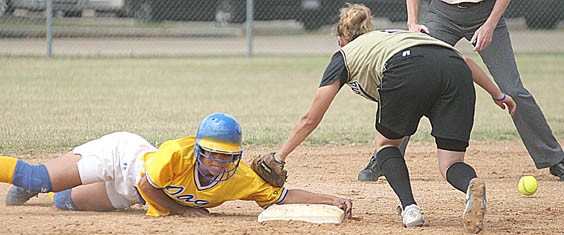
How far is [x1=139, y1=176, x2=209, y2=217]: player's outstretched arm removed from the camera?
4.79m

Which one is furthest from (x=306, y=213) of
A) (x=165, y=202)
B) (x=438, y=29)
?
(x=438, y=29)

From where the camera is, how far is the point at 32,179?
4.91m

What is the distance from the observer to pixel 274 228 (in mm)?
4766

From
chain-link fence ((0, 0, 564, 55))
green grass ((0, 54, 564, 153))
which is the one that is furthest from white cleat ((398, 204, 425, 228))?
chain-link fence ((0, 0, 564, 55))

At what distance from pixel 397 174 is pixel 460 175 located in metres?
0.33

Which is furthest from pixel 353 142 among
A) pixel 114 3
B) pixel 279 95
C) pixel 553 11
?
pixel 553 11

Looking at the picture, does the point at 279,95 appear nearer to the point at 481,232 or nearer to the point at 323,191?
the point at 323,191

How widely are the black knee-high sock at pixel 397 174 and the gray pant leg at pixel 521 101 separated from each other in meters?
1.81

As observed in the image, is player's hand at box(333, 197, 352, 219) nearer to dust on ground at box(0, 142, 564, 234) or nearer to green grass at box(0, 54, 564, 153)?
dust on ground at box(0, 142, 564, 234)

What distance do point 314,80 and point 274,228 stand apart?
9837mm

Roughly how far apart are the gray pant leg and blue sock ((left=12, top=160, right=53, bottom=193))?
321 centimetres

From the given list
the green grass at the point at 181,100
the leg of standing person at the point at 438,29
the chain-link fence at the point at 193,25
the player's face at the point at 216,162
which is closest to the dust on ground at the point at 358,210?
the player's face at the point at 216,162

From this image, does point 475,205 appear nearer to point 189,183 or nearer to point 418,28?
point 189,183

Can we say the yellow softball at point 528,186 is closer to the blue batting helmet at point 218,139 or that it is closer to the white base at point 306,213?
the white base at point 306,213
